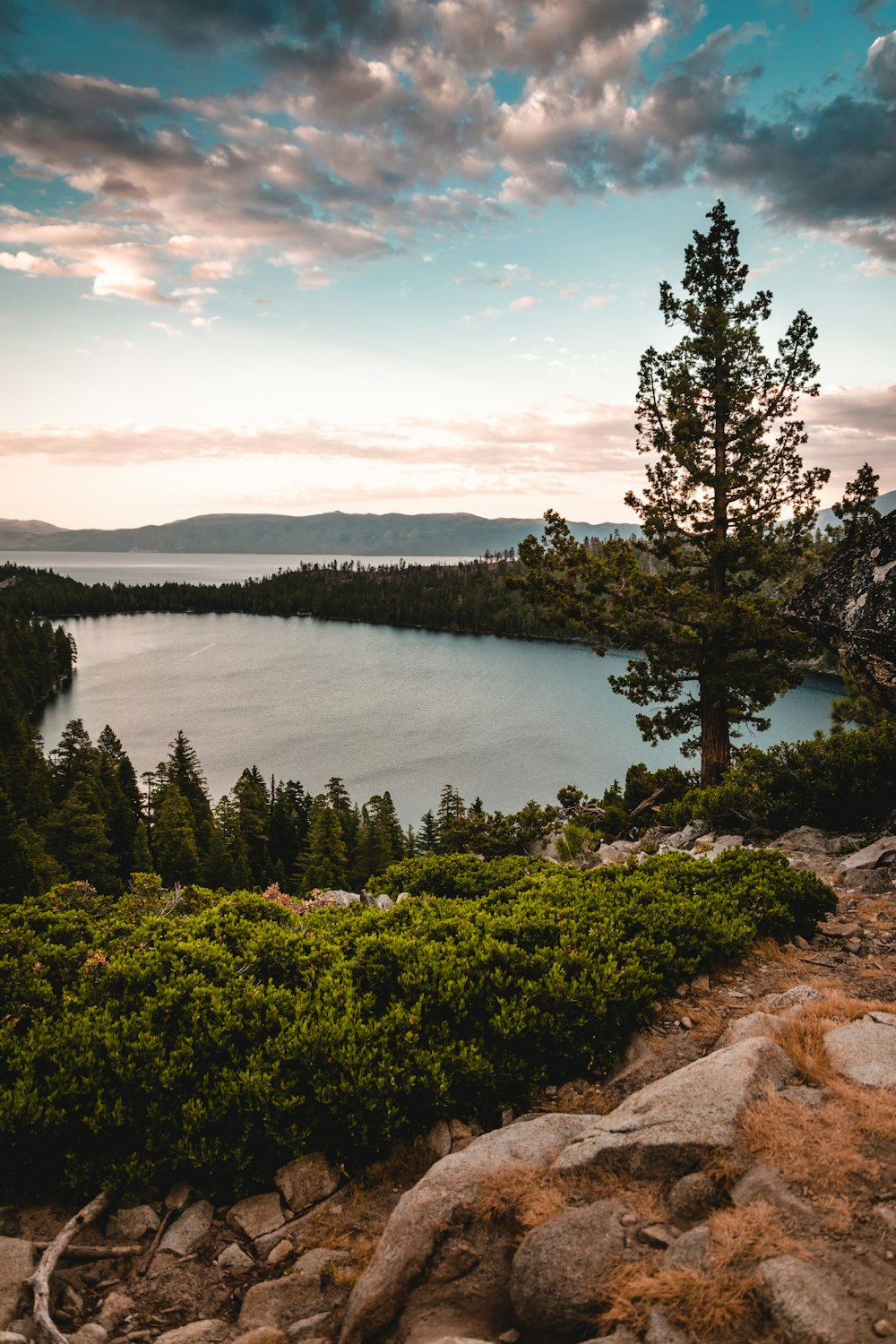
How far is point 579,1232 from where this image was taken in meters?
4.27

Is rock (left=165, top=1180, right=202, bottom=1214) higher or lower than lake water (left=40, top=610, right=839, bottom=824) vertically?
higher

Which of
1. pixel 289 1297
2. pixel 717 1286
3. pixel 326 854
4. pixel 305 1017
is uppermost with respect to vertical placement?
pixel 717 1286

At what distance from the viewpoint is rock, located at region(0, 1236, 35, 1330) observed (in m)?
4.55

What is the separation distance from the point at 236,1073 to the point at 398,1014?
5.11 ft

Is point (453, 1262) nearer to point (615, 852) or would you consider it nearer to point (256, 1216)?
point (256, 1216)

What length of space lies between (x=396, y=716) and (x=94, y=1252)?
98.0m

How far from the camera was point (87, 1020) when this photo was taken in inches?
260

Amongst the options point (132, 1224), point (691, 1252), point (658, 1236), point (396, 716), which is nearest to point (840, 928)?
point (658, 1236)

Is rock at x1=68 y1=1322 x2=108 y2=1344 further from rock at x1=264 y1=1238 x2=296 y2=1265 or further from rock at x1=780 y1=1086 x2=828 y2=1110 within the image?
rock at x1=780 y1=1086 x2=828 y2=1110

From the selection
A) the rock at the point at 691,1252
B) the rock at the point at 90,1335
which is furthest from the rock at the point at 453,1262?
the rock at the point at 90,1335

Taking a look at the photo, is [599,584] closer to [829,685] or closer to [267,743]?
[267,743]

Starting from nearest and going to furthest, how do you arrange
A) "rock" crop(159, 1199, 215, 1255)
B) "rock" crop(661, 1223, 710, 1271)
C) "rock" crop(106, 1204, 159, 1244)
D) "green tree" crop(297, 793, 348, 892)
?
"rock" crop(661, 1223, 710, 1271), "rock" crop(159, 1199, 215, 1255), "rock" crop(106, 1204, 159, 1244), "green tree" crop(297, 793, 348, 892)

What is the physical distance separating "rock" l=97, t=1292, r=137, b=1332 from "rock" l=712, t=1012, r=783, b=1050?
5.12m

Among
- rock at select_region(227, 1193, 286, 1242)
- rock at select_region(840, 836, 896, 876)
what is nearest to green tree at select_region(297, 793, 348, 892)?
rock at select_region(840, 836, 896, 876)
